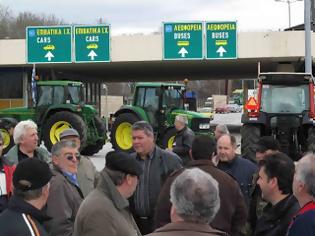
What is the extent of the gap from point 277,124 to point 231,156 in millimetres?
7755

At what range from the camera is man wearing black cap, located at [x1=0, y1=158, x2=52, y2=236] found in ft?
11.0

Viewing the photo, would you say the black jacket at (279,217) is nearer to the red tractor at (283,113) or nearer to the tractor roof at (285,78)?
the red tractor at (283,113)

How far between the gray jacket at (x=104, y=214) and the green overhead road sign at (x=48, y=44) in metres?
24.2

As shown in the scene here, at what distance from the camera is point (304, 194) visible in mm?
3580

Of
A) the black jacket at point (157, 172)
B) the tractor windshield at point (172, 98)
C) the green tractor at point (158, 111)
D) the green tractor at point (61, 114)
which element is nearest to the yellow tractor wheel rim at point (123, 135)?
the green tractor at point (158, 111)

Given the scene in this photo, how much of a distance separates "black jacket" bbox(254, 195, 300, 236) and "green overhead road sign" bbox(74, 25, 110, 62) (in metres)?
23.9

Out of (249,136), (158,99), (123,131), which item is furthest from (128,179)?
(123,131)

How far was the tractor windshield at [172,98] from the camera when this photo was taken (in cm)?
1797

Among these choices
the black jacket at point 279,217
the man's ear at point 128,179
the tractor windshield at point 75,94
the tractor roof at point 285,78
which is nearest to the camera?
the man's ear at point 128,179

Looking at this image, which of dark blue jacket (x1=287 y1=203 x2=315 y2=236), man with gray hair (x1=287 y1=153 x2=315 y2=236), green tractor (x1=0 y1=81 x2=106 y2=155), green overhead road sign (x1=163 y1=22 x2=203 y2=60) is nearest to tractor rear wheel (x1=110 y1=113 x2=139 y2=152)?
green tractor (x1=0 y1=81 x2=106 y2=155)

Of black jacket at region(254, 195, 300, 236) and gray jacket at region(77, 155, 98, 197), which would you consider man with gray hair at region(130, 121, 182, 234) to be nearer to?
gray jacket at region(77, 155, 98, 197)

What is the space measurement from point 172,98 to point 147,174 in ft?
40.1

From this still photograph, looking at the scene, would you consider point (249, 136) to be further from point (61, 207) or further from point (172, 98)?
point (61, 207)

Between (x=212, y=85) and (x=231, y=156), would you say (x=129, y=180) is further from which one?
(x=212, y=85)
